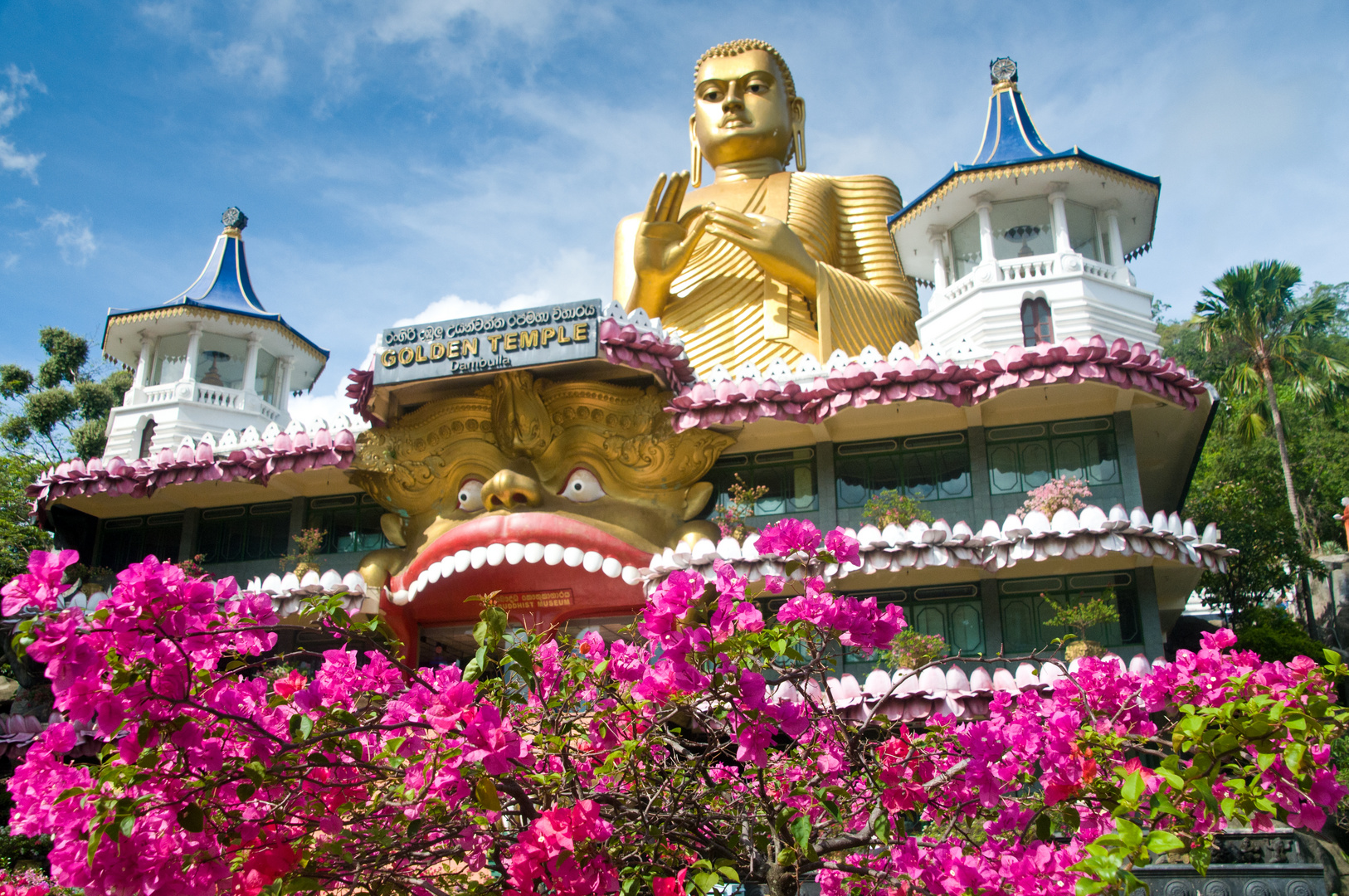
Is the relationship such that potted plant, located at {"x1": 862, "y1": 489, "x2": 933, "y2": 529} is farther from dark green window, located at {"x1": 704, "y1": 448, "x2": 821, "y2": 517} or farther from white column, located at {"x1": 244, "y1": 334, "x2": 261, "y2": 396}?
white column, located at {"x1": 244, "y1": 334, "x2": 261, "y2": 396}

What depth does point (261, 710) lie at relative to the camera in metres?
5.64

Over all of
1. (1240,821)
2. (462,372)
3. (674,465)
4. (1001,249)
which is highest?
(1001,249)

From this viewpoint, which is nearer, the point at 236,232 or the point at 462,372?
the point at 462,372

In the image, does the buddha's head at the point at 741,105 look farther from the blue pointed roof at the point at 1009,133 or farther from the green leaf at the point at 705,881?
the green leaf at the point at 705,881

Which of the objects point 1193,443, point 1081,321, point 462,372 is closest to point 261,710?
point 462,372

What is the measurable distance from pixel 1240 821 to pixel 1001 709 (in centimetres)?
212

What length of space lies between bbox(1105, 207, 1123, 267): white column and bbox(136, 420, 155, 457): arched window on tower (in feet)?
76.6

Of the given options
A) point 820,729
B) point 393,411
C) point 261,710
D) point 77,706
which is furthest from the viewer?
point 393,411

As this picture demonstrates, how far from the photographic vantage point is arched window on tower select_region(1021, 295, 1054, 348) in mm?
18203

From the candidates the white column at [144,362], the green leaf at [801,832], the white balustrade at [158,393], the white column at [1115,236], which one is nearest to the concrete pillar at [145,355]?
the white column at [144,362]

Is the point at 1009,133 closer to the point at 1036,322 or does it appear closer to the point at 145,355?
the point at 1036,322

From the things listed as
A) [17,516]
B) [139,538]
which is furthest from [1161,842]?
[17,516]

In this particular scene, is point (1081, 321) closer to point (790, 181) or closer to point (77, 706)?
point (790, 181)

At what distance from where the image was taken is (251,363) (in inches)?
1137
